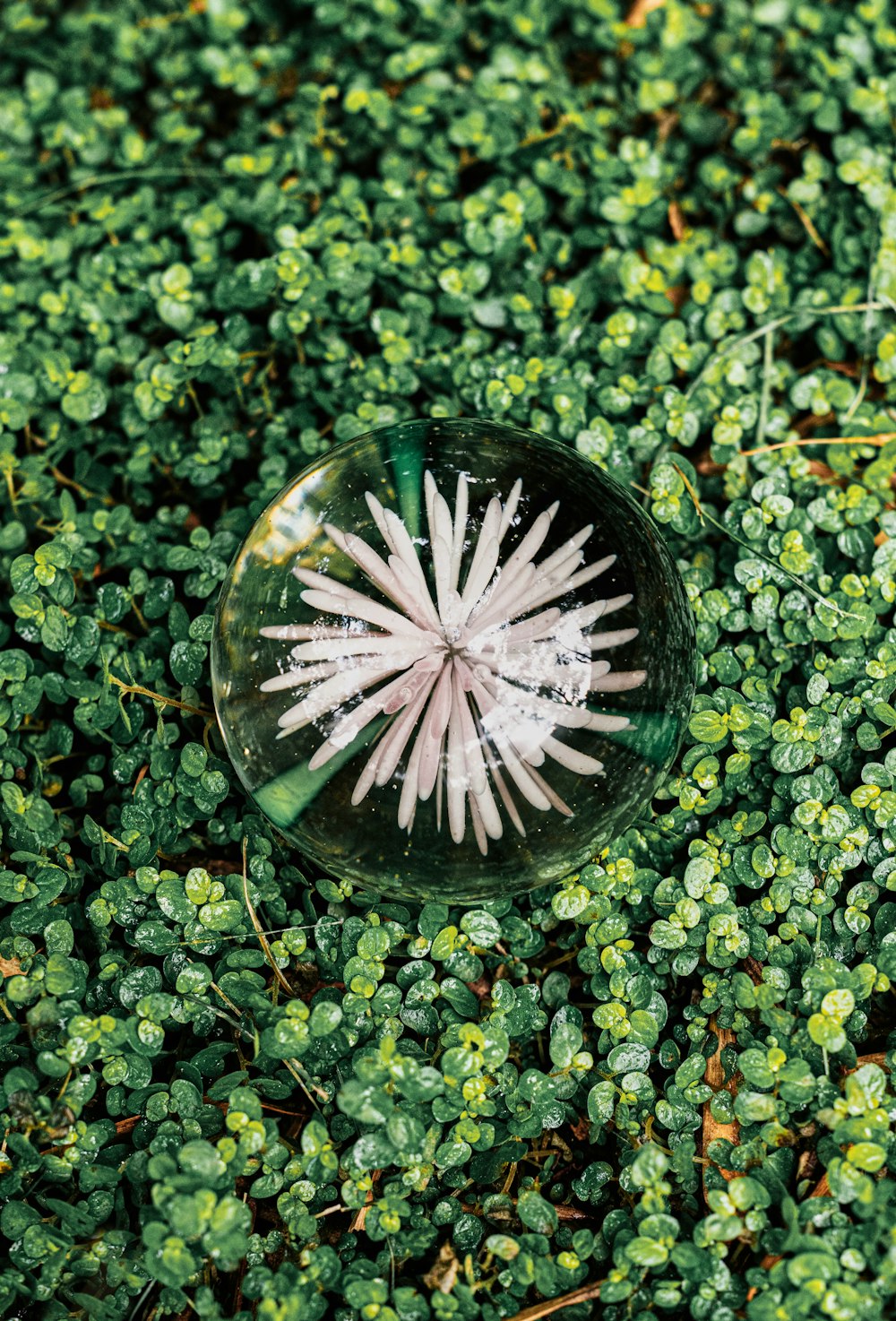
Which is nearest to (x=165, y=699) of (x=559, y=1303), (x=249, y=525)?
(x=249, y=525)

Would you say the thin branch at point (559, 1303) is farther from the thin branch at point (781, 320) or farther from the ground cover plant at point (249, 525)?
the thin branch at point (781, 320)

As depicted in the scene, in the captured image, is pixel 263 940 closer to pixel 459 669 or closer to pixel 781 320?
pixel 459 669

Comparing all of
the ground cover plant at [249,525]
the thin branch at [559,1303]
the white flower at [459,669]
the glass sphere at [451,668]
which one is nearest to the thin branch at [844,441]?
the ground cover plant at [249,525]

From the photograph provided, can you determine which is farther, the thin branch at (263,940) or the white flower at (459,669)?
the thin branch at (263,940)

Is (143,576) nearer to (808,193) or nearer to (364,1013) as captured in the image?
(364,1013)

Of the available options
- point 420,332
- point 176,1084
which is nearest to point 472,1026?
point 176,1084

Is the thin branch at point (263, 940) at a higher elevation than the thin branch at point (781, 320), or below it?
below
